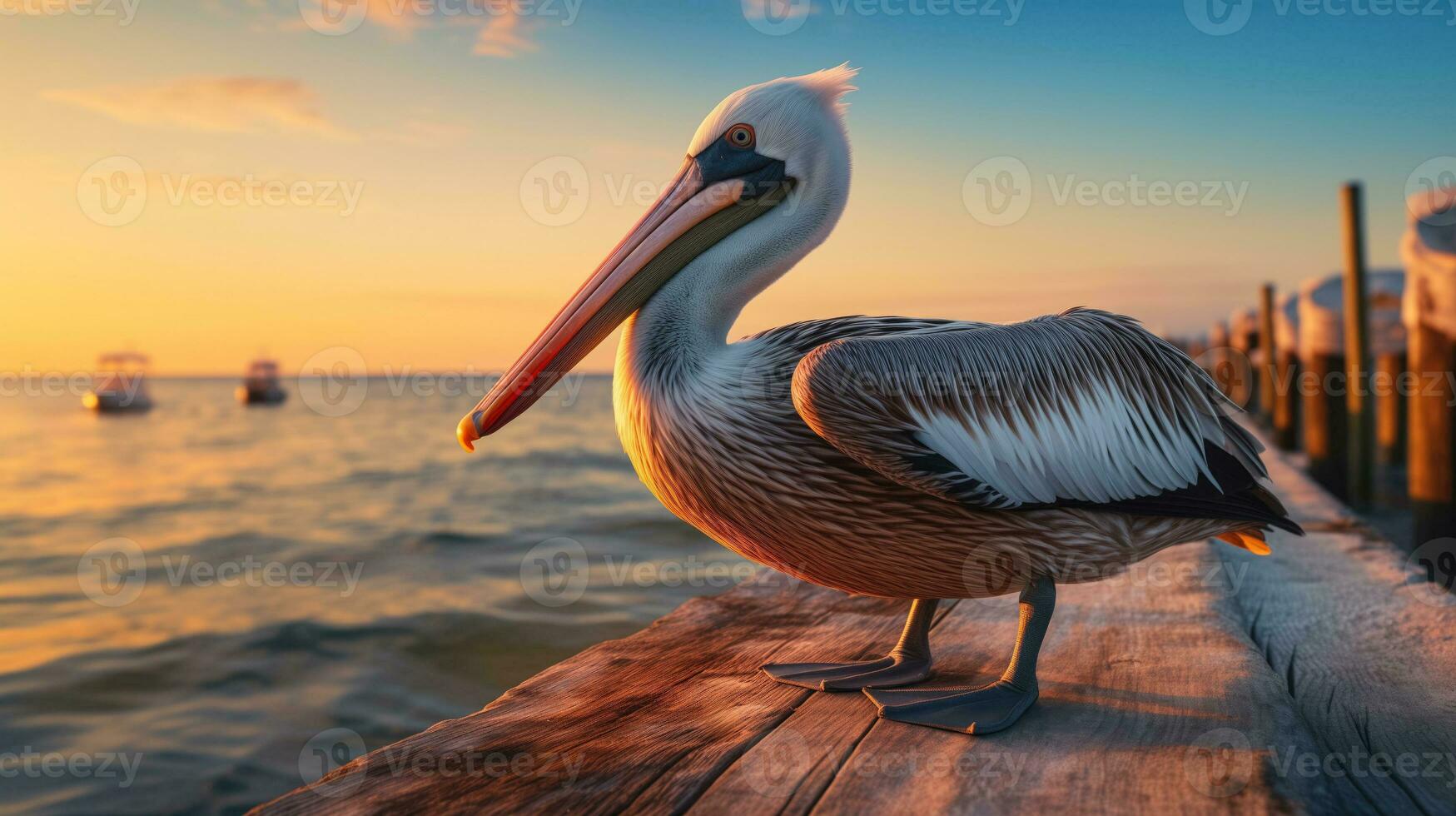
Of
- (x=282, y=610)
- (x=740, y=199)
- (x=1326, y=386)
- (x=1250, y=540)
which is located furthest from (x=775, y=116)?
(x=1326, y=386)

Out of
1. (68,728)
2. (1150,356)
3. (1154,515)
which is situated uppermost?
(1150,356)

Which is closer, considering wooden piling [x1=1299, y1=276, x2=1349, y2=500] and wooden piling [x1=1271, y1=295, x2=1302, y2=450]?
wooden piling [x1=1299, y1=276, x2=1349, y2=500]

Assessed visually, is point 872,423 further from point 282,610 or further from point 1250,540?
point 282,610

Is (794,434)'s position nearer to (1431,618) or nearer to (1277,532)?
(1431,618)

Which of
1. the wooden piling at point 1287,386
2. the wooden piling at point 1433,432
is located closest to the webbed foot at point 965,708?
the wooden piling at point 1433,432

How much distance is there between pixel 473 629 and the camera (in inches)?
272

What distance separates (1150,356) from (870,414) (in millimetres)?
855

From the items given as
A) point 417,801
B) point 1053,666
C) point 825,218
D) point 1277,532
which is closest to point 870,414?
point 825,218

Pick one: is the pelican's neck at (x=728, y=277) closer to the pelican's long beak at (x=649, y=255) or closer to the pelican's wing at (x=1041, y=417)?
the pelican's long beak at (x=649, y=255)

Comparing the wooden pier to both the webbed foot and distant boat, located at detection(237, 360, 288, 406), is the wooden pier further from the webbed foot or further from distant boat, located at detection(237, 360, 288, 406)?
distant boat, located at detection(237, 360, 288, 406)

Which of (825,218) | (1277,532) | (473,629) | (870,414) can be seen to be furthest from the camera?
(473,629)

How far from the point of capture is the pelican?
2.10 metres

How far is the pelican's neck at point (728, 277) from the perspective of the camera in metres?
2.37

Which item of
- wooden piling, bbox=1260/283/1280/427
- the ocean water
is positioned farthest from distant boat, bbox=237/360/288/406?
wooden piling, bbox=1260/283/1280/427
